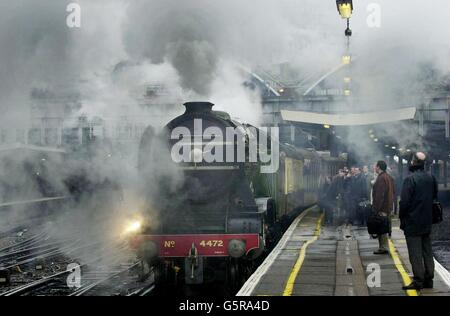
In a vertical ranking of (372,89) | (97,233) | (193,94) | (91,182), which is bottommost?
(97,233)

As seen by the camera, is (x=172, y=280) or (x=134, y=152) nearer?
(x=172, y=280)

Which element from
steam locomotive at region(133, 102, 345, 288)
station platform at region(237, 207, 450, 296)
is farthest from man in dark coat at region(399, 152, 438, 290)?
steam locomotive at region(133, 102, 345, 288)

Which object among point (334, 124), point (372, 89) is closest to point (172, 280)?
point (334, 124)

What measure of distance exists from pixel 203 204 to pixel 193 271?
80cm

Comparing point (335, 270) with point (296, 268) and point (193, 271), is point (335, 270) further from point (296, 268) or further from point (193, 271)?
point (193, 271)

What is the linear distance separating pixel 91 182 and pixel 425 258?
1157 cm

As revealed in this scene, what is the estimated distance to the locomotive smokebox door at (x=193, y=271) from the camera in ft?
23.6

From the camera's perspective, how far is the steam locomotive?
7.23 metres

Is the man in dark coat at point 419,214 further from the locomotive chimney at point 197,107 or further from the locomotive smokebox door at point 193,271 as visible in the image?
the locomotive chimney at point 197,107

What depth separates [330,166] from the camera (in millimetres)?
21703

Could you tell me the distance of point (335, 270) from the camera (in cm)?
717

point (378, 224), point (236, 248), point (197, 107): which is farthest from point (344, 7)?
point (236, 248)

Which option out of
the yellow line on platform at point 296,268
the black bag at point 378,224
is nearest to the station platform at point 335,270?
the yellow line on platform at point 296,268
